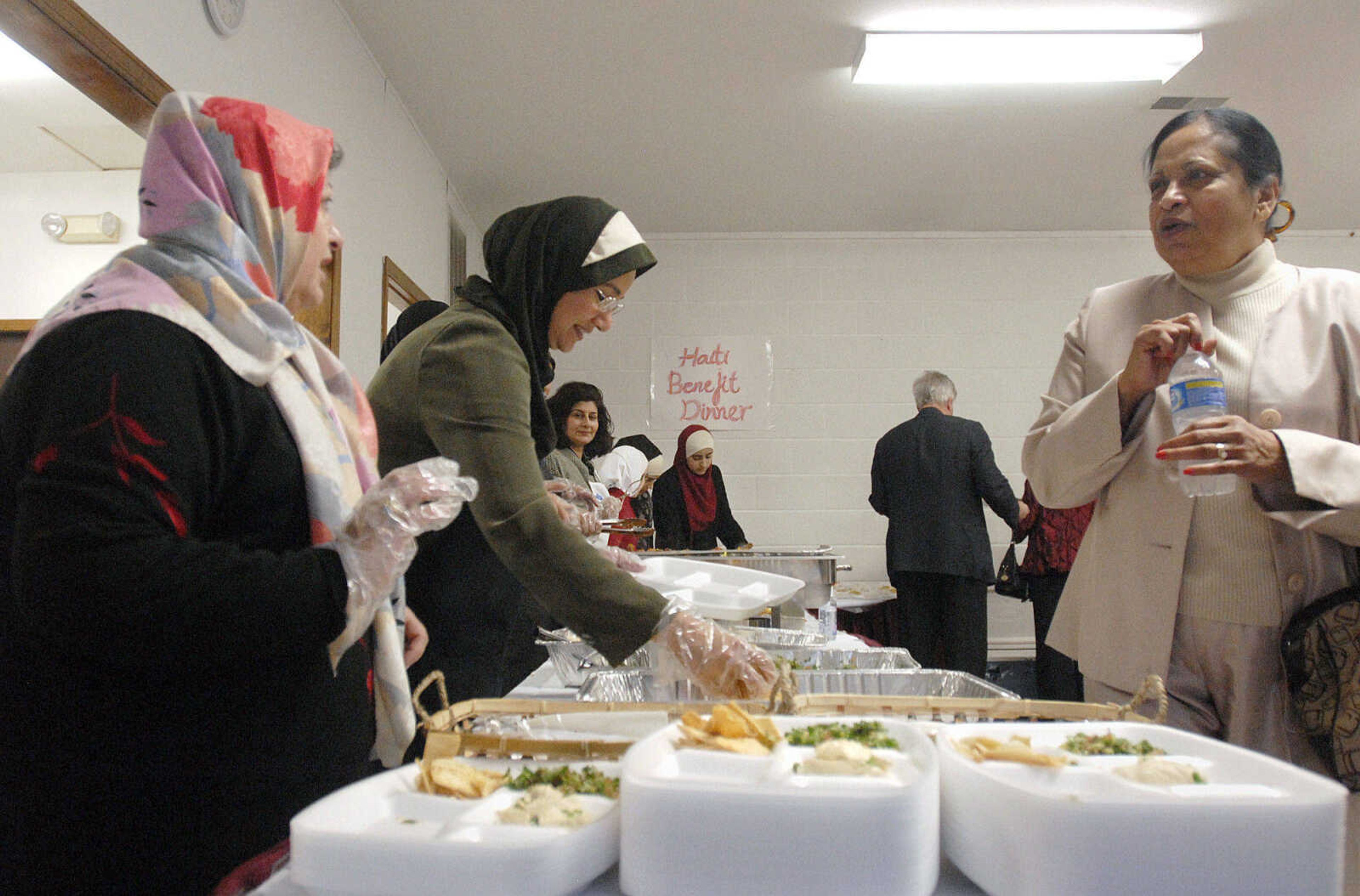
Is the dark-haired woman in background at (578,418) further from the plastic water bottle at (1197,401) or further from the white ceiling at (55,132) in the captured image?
the plastic water bottle at (1197,401)

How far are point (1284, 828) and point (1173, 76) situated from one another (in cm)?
390

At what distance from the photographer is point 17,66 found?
3.10m

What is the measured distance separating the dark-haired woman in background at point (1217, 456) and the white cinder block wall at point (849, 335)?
4.27 metres

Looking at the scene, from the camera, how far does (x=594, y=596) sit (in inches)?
46.9

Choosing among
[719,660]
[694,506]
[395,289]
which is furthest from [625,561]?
[694,506]

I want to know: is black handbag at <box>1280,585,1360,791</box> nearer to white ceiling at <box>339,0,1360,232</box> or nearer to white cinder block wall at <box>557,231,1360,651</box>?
white ceiling at <box>339,0,1360,232</box>

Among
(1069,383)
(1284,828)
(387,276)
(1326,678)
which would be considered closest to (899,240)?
(387,276)

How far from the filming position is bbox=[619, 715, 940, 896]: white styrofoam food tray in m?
0.67

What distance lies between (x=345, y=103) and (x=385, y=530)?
2862 mm

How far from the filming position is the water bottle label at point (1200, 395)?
121 cm

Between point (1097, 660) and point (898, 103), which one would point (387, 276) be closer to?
point (898, 103)

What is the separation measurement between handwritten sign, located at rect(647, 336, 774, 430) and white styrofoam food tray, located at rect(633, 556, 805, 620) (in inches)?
150

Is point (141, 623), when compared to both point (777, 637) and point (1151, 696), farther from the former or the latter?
point (777, 637)

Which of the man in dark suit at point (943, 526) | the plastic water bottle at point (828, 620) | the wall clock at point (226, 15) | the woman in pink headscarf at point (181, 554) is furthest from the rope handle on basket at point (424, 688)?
the man in dark suit at point (943, 526)
